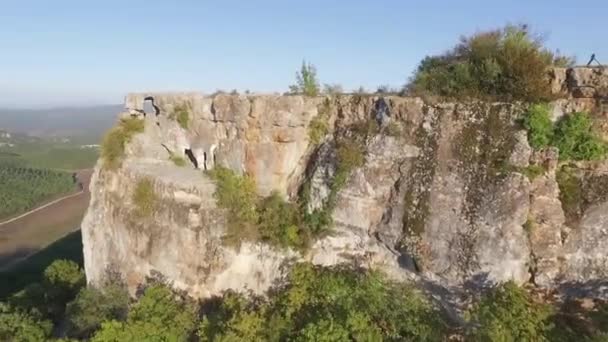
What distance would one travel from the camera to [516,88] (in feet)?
42.4

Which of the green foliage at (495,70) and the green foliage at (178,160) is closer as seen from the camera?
the green foliage at (495,70)

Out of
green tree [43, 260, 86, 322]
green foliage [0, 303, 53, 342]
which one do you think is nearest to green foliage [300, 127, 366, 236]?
green foliage [0, 303, 53, 342]

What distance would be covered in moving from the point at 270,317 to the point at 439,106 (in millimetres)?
7091

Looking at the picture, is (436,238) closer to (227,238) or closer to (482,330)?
(482,330)

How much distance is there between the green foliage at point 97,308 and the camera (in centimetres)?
1492

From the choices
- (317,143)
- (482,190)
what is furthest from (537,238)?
(317,143)

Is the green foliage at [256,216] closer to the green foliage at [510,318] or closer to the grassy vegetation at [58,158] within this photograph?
the green foliage at [510,318]

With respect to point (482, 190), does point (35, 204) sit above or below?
below

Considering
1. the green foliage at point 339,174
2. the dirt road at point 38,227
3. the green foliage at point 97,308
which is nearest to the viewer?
the green foliage at point 339,174

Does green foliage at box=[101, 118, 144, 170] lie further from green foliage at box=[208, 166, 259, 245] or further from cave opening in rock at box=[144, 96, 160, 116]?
green foliage at box=[208, 166, 259, 245]

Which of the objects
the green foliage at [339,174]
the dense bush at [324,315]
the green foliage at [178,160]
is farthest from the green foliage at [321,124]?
the green foliage at [178,160]

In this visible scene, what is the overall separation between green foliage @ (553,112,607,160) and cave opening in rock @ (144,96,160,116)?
39.1 ft

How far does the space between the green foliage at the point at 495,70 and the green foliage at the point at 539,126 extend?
1.22 feet

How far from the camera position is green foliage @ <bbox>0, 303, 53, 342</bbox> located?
52.4 ft
